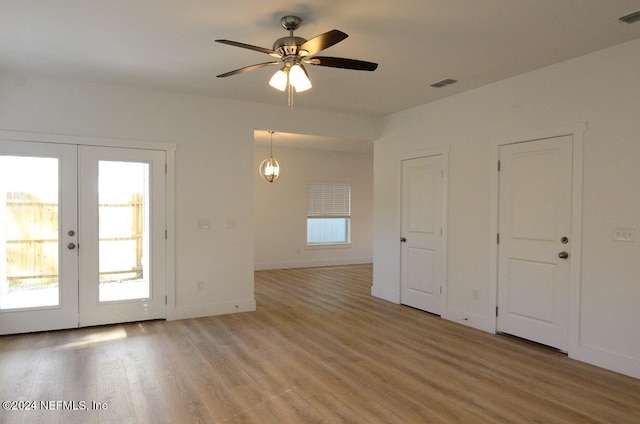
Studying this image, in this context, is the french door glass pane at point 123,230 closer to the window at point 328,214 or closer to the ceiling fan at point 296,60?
the ceiling fan at point 296,60

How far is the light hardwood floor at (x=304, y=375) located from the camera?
272cm

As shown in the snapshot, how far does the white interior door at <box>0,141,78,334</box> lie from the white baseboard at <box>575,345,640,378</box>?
5193 mm

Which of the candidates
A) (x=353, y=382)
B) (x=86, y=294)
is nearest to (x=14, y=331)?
(x=86, y=294)

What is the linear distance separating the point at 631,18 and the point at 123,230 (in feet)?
17.1

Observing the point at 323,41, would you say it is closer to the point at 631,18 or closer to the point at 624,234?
the point at 631,18

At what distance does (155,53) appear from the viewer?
370cm

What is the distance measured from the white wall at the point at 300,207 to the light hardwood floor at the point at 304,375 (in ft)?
13.6

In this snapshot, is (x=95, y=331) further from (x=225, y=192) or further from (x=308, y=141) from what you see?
(x=308, y=141)

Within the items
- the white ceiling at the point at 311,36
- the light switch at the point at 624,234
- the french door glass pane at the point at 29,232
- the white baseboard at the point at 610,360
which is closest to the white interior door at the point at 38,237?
the french door glass pane at the point at 29,232

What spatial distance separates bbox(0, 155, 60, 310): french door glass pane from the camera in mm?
4324

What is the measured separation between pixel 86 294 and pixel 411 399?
3.73m

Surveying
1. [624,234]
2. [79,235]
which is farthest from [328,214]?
[624,234]

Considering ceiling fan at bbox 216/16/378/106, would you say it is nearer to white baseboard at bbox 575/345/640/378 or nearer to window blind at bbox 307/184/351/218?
white baseboard at bbox 575/345/640/378

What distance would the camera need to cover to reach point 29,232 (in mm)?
4410
